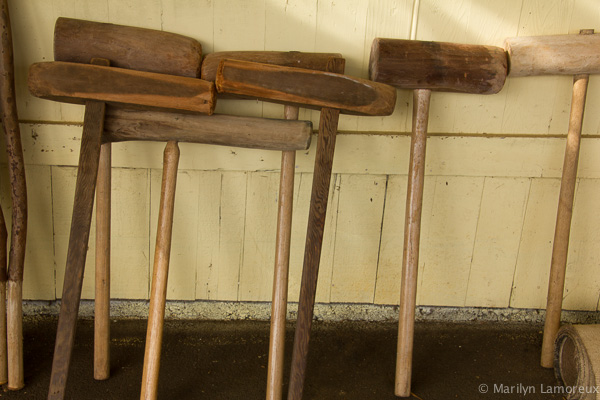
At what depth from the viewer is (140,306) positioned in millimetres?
1978

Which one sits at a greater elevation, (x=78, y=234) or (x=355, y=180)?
(x=355, y=180)

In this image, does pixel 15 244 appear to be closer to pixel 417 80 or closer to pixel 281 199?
pixel 281 199

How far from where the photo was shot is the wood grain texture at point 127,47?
4.96 ft

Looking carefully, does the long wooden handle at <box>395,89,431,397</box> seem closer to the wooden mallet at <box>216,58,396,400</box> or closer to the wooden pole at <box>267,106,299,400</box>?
the wooden mallet at <box>216,58,396,400</box>

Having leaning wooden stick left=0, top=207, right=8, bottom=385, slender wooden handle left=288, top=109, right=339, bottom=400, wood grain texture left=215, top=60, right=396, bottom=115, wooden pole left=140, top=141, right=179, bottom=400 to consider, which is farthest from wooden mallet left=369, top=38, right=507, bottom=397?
leaning wooden stick left=0, top=207, right=8, bottom=385

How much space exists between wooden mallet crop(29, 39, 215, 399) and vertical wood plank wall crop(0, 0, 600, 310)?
0.92 feet

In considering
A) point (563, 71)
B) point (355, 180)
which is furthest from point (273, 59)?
point (563, 71)

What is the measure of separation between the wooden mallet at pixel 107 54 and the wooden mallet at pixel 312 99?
22 centimetres

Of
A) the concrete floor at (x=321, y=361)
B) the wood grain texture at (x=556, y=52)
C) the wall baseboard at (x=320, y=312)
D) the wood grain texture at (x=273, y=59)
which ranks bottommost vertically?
the concrete floor at (x=321, y=361)

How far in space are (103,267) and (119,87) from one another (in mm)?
575

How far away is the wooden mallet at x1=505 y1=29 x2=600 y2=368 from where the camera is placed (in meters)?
1.68

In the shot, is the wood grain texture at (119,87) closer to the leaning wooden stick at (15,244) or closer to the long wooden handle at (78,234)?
the long wooden handle at (78,234)

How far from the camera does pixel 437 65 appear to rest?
161cm

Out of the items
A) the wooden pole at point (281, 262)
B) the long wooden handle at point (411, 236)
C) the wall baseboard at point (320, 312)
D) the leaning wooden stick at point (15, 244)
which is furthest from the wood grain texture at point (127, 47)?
the wall baseboard at point (320, 312)
